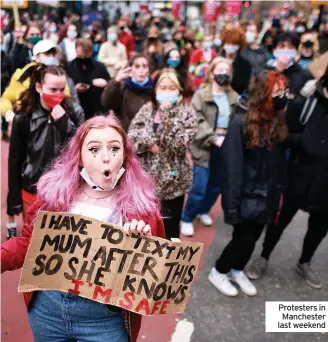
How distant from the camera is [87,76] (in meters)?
5.66

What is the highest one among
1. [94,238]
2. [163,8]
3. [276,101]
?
[276,101]

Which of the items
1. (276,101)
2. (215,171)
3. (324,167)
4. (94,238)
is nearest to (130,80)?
(215,171)

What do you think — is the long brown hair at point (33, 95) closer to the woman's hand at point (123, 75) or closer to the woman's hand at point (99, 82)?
the woman's hand at point (123, 75)

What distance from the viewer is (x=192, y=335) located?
3.12 meters

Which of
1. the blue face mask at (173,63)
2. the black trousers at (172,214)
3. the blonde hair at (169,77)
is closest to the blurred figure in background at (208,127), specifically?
the blonde hair at (169,77)

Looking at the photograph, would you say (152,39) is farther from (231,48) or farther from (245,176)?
(245,176)

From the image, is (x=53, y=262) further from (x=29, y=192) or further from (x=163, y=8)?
(x=163, y=8)

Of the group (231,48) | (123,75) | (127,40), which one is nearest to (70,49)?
(127,40)

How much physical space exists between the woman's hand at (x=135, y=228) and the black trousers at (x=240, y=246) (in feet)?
5.72

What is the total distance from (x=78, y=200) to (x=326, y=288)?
8.76ft

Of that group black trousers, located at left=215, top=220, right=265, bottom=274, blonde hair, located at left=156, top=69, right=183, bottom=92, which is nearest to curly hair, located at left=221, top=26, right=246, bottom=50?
blonde hair, located at left=156, top=69, right=183, bottom=92

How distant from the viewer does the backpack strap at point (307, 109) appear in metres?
3.46

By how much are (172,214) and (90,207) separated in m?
1.84

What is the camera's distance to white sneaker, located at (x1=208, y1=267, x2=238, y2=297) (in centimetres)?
359
